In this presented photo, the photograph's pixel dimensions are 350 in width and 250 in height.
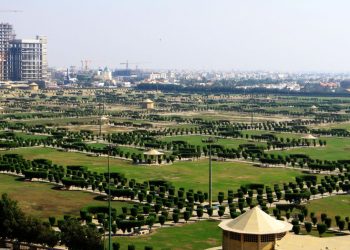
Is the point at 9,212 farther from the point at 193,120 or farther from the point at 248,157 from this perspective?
the point at 193,120

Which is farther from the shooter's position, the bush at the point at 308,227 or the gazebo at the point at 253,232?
the bush at the point at 308,227

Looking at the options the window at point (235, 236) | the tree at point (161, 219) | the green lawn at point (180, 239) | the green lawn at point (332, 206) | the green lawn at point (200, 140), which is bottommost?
the green lawn at point (180, 239)

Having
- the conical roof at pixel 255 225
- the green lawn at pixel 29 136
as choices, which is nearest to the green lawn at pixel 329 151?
the green lawn at pixel 29 136

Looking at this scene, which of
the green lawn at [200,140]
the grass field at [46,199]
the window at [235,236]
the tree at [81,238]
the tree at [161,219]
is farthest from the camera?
the green lawn at [200,140]

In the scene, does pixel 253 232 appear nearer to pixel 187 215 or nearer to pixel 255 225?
pixel 255 225

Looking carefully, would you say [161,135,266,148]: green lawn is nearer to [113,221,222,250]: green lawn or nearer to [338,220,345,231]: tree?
[338,220,345,231]: tree

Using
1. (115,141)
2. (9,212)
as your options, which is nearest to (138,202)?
(9,212)

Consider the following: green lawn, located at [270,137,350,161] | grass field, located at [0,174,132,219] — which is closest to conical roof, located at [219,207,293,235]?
grass field, located at [0,174,132,219]

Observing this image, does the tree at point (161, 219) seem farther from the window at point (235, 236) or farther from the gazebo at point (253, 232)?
the window at point (235, 236)
